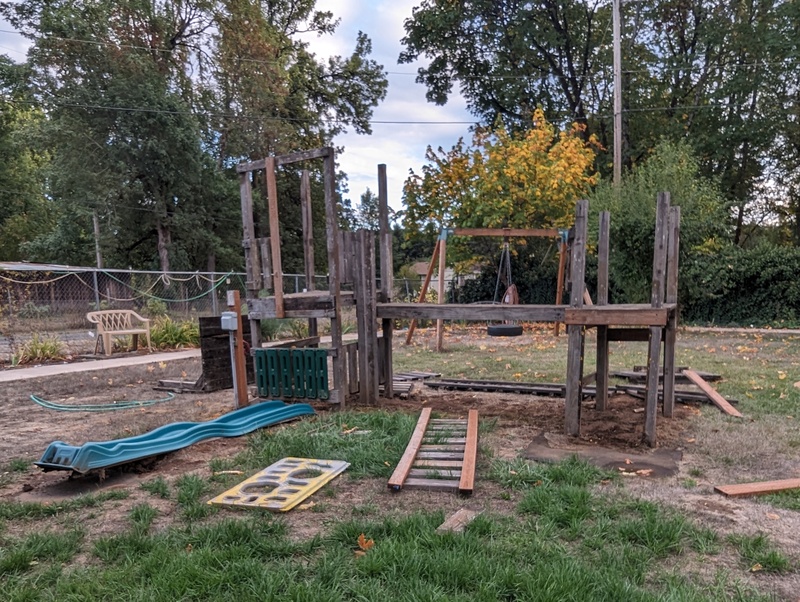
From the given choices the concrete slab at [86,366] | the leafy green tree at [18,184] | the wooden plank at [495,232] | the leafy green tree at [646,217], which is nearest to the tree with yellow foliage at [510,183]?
the leafy green tree at [646,217]

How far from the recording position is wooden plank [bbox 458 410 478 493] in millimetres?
3773

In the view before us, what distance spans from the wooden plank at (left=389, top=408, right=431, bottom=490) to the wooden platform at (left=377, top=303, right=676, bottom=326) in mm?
1206

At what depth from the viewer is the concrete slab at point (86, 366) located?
965 cm

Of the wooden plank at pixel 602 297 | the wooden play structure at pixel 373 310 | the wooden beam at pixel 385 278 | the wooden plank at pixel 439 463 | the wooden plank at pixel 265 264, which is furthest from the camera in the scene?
the wooden plank at pixel 265 264

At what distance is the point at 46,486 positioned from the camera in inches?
163

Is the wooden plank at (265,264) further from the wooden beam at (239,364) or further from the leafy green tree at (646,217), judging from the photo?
the leafy green tree at (646,217)

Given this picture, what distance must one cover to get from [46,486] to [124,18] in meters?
26.2

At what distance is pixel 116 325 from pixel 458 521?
11965 millimetres

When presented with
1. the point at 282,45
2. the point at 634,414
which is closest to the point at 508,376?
the point at 634,414

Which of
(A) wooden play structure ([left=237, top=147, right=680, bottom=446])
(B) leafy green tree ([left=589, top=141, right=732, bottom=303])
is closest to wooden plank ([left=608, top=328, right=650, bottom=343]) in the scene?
(A) wooden play structure ([left=237, top=147, right=680, bottom=446])

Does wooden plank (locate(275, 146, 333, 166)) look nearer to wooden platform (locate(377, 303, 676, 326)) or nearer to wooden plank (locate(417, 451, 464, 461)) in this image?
wooden platform (locate(377, 303, 676, 326))

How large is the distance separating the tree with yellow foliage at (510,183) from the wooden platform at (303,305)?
10589mm

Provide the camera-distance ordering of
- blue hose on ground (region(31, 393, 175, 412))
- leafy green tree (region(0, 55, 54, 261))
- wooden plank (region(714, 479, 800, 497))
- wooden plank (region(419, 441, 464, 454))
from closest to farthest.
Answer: wooden plank (region(714, 479, 800, 497)) → wooden plank (region(419, 441, 464, 454)) → blue hose on ground (region(31, 393, 175, 412)) → leafy green tree (region(0, 55, 54, 261))

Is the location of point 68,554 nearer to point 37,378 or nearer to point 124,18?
point 37,378
